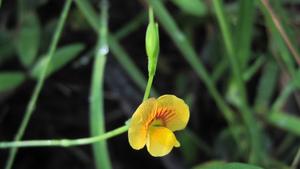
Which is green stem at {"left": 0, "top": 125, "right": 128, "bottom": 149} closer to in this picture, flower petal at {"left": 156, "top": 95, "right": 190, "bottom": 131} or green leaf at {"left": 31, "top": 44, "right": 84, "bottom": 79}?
flower petal at {"left": 156, "top": 95, "right": 190, "bottom": 131}

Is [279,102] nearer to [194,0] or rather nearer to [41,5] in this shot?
[194,0]

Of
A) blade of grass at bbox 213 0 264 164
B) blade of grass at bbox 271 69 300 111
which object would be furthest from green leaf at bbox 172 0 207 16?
blade of grass at bbox 271 69 300 111

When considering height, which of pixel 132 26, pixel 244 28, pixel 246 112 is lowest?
pixel 246 112

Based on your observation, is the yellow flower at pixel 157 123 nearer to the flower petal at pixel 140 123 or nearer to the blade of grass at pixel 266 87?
the flower petal at pixel 140 123

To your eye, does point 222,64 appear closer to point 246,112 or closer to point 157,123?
point 246,112

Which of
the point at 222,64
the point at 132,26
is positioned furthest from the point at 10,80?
the point at 222,64

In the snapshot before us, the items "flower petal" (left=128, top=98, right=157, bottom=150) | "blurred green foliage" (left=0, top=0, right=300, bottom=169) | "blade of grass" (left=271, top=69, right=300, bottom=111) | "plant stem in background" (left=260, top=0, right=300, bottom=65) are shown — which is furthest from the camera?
"blade of grass" (left=271, top=69, right=300, bottom=111)
